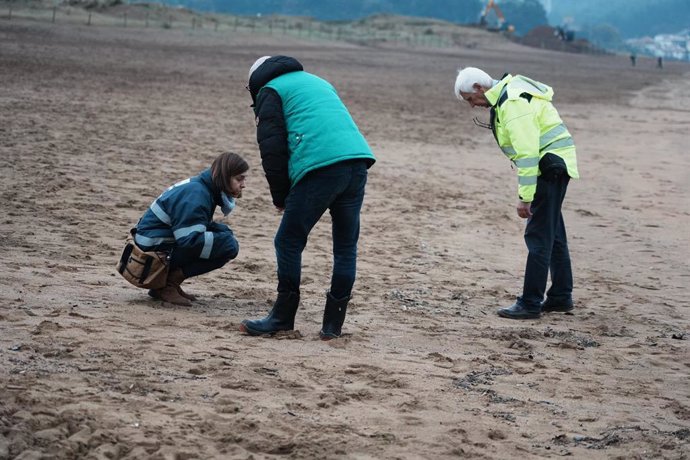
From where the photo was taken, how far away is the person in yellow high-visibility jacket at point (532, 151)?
6855mm

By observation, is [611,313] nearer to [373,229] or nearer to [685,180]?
[373,229]

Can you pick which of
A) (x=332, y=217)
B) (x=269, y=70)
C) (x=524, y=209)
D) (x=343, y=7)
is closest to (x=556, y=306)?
(x=524, y=209)

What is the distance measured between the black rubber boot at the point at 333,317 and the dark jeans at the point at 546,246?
1740 millimetres

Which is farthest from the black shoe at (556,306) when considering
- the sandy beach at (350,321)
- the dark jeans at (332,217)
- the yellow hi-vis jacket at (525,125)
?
the dark jeans at (332,217)

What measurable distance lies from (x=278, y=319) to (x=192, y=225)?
0.85 m

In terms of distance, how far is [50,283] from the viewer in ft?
21.7

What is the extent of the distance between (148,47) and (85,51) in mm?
6690

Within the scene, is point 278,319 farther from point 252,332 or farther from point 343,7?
point 343,7

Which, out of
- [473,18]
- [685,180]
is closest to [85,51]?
[685,180]

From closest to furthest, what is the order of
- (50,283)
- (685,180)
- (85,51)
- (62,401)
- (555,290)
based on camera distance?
(62,401), (50,283), (555,290), (685,180), (85,51)

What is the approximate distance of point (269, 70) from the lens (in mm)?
5816

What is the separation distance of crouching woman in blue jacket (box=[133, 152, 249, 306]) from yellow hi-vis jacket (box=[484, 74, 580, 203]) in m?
1.78

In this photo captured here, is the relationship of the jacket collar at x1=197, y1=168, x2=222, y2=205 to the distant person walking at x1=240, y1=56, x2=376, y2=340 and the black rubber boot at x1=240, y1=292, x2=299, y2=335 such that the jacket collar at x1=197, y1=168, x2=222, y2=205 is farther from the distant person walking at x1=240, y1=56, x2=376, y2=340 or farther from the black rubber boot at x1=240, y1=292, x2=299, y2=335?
the black rubber boot at x1=240, y1=292, x2=299, y2=335

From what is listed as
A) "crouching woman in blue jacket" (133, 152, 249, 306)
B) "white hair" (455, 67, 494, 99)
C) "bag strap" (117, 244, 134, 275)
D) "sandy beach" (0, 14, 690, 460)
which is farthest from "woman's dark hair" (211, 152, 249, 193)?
"white hair" (455, 67, 494, 99)
